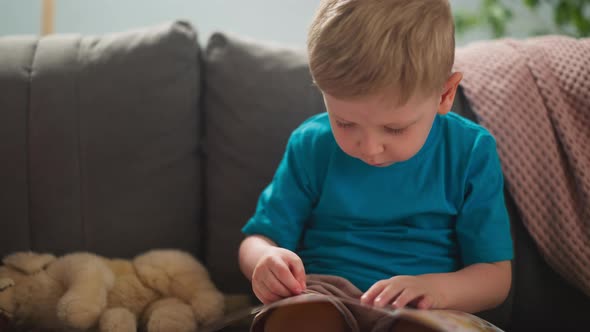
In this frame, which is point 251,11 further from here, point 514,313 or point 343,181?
point 514,313

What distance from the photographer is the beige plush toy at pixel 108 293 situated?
1.01m

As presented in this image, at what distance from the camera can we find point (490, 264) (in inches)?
37.8

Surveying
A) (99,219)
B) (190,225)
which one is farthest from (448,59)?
(99,219)

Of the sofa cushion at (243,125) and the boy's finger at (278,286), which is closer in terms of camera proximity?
the boy's finger at (278,286)

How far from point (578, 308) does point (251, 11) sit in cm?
137

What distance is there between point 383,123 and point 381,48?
0.11m

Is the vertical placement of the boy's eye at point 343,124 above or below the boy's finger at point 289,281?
above

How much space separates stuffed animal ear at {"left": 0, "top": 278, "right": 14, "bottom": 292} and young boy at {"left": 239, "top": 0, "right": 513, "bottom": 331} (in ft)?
1.47

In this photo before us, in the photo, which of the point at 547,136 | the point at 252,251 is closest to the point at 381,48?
the point at 252,251

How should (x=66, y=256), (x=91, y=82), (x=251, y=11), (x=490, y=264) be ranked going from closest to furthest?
(x=490, y=264) < (x=66, y=256) < (x=91, y=82) < (x=251, y=11)

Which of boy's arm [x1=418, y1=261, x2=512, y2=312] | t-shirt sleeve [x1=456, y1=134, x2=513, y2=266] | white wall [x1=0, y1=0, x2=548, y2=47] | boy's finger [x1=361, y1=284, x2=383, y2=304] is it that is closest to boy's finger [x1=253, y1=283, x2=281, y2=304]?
boy's finger [x1=361, y1=284, x2=383, y2=304]

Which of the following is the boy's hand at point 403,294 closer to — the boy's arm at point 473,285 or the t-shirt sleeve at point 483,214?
the boy's arm at point 473,285

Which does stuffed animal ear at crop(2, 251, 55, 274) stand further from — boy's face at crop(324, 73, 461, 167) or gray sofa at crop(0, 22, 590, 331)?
boy's face at crop(324, 73, 461, 167)

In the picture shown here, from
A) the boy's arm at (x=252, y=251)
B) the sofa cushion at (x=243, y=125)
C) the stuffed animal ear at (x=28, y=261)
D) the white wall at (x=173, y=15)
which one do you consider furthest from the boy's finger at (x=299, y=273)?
the white wall at (x=173, y=15)
